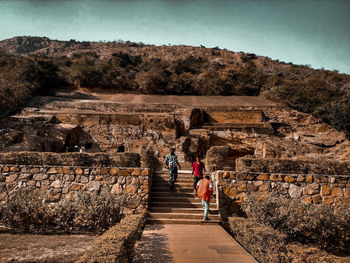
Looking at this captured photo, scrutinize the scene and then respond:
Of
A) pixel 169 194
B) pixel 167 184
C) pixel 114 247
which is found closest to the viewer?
pixel 114 247

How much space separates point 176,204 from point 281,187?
119 inches

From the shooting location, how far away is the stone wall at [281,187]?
785 centimetres

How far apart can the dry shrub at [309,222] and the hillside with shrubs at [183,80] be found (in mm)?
15365

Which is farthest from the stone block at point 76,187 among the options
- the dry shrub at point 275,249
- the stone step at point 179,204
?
the dry shrub at point 275,249

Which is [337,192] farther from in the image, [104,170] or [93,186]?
[93,186]

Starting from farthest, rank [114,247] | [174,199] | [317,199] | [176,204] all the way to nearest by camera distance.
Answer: [174,199]
[176,204]
[317,199]
[114,247]

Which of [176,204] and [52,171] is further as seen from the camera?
[176,204]

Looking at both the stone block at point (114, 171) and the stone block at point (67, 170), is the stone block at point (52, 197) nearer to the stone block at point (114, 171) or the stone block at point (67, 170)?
the stone block at point (67, 170)

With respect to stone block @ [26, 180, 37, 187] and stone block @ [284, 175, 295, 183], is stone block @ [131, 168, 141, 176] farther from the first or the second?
stone block @ [284, 175, 295, 183]

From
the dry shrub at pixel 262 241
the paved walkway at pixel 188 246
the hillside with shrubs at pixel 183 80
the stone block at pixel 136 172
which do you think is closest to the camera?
the dry shrub at pixel 262 241

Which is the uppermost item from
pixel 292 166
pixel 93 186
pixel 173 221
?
pixel 292 166

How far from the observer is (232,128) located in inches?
685

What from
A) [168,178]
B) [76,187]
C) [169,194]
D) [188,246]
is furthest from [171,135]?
[188,246]

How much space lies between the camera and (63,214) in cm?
639
